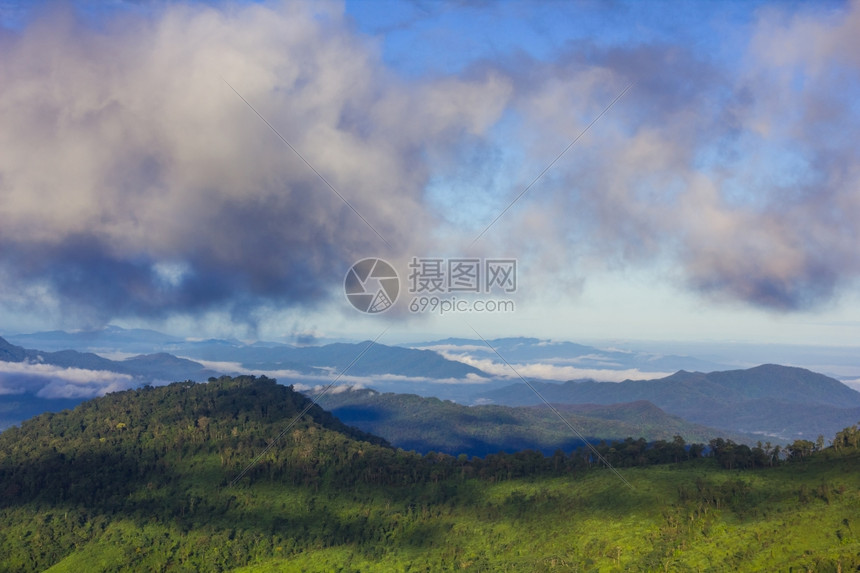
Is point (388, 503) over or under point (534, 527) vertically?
under

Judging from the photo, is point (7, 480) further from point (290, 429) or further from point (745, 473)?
point (745, 473)

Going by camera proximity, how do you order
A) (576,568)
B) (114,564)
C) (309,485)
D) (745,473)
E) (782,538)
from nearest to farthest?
Answer: (782,538), (576,568), (745,473), (114,564), (309,485)

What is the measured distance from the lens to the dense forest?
291ft

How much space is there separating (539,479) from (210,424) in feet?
259

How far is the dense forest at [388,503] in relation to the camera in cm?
8856

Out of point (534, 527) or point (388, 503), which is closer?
point (534, 527)

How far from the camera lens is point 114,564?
114188mm

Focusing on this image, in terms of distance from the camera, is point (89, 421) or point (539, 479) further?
point (89, 421)

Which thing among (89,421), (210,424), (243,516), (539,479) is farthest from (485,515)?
(89,421)

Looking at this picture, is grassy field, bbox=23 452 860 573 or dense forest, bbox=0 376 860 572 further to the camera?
dense forest, bbox=0 376 860 572

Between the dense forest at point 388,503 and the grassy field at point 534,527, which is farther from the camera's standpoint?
the dense forest at point 388,503

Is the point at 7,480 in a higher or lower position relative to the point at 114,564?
higher

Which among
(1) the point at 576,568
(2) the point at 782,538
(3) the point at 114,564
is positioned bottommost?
(3) the point at 114,564

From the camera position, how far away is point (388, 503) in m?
125
